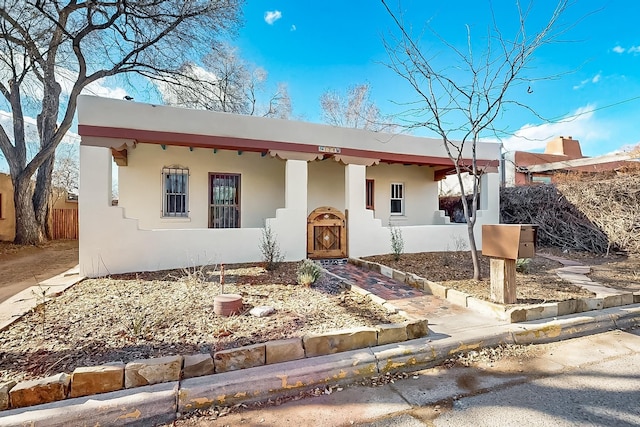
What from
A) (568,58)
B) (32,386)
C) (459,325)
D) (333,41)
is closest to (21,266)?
(32,386)

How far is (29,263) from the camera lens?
844cm

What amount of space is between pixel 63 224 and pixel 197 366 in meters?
16.6

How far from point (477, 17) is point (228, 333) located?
727 centimetres

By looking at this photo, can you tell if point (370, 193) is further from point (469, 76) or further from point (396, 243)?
point (469, 76)

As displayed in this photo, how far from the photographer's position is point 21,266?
800 cm

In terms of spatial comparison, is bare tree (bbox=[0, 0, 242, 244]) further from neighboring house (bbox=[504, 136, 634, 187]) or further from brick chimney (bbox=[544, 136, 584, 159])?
brick chimney (bbox=[544, 136, 584, 159])

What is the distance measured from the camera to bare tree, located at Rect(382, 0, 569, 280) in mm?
5691

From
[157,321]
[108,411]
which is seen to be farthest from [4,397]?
[157,321]

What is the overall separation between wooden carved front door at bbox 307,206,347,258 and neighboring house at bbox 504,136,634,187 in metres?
8.11

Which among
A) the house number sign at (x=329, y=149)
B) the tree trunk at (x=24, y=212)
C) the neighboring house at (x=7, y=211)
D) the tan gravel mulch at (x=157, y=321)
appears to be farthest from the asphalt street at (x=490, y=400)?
the neighboring house at (x=7, y=211)

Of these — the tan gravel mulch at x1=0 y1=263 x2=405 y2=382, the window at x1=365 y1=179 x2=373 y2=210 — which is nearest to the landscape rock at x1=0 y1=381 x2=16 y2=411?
the tan gravel mulch at x1=0 y1=263 x2=405 y2=382

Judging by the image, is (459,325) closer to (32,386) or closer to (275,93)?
(32,386)

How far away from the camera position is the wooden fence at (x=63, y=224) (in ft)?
47.6

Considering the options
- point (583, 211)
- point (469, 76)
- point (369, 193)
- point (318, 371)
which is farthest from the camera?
point (369, 193)
